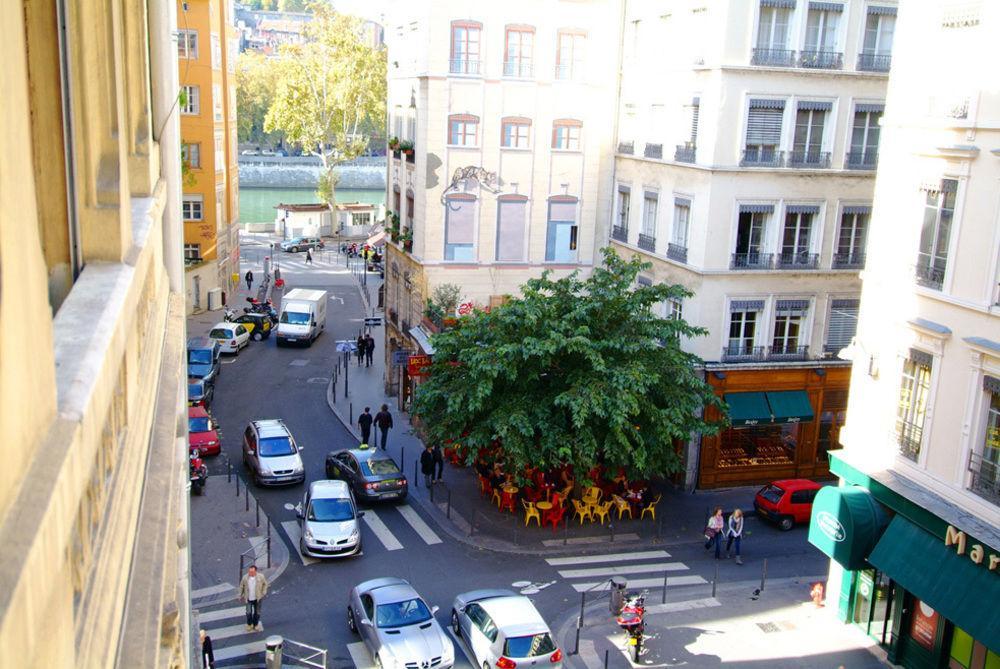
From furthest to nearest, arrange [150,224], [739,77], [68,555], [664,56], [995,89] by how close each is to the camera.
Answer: [664,56]
[739,77]
[995,89]
[150,224]
[68,555]

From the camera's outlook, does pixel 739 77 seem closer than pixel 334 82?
Yes

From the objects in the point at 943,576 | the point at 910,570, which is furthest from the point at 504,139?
the point at 943,576

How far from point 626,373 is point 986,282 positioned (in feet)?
28.8

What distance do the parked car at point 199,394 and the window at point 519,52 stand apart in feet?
50.9

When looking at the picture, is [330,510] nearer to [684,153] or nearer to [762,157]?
[684,153]

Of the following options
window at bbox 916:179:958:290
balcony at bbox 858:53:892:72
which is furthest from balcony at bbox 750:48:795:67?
window at bbox 916:179:958:290

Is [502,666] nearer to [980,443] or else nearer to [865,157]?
[980,443]

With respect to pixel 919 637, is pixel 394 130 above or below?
above

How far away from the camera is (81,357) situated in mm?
3445

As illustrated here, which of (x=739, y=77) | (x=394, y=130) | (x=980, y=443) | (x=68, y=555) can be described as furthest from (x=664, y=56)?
(x=68, y=555)

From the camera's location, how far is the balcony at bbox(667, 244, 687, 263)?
29375 millimetres

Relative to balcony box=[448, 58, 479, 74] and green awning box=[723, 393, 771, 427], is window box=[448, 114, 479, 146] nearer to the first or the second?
balcony box=[448, 58, 479, 74]

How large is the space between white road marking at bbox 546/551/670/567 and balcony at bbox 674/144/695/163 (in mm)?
11629

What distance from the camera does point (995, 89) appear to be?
56.4ft
